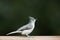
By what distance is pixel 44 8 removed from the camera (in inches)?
72.3

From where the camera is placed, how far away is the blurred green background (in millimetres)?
1810

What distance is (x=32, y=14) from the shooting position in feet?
5.95

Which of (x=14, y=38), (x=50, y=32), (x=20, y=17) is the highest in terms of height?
(x=20, y=17)

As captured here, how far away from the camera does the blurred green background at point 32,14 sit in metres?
1.81

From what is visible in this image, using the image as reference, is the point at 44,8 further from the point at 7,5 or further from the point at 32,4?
the point at 7,5

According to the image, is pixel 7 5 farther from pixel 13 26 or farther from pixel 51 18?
pixel 51 18

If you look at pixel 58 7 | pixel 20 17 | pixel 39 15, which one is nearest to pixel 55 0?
pixel 58 7

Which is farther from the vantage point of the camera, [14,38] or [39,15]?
[39,15]

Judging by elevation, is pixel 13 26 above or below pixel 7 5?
below

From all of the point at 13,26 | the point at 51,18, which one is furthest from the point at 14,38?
the point at 51,18

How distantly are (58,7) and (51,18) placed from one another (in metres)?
0.11

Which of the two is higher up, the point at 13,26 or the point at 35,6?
the point at 35,6

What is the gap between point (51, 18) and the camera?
6.02 feet

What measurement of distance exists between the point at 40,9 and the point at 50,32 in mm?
203
